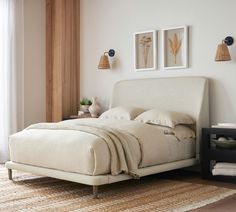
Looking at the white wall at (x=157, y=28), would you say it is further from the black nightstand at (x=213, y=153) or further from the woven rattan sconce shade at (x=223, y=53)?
the black nightstand at (x=213, y=153)

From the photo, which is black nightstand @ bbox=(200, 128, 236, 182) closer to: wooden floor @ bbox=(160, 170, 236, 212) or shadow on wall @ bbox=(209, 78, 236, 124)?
wooden floor @ bbox=(160, 170, 236, 212)

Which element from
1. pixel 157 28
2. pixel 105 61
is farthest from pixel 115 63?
pixel 157 28

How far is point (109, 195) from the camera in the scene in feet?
12.5

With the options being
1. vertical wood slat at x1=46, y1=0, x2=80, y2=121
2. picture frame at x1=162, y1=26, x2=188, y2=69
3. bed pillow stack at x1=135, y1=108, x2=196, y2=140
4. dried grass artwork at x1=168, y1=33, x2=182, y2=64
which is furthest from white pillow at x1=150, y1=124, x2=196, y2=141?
vertical wood slat at x1=46, y1=0, x2=80, y2=121

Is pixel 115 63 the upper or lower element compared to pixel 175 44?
lower

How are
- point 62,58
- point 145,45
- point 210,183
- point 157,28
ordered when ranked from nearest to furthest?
point 210,183
point 157,28
point 145,45
point 62,58

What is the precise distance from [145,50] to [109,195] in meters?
2.29

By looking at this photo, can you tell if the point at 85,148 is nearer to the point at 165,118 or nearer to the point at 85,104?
the point at 165,118

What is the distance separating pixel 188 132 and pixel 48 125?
1.47 meters

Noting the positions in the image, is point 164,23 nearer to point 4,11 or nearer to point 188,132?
point 188,132

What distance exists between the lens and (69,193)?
12.8 ft

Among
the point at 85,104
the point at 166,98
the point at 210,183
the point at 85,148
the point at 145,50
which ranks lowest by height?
the point at 210,183

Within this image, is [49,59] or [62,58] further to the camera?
[49,59]

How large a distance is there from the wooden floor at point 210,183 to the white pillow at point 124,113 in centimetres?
75
